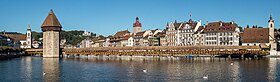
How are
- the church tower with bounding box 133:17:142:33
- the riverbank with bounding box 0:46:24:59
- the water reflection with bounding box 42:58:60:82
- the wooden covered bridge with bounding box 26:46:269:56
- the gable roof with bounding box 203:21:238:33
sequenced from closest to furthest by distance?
the water reflection with bounding box 42:58:60:82
the wooden covered bridge with bounding box 26:46:269:56
the riverbank with bounding box 0:46:24:59
the gable roof with bounding box 203:21:238:33
the church tower with bounding box 133:17:142:33

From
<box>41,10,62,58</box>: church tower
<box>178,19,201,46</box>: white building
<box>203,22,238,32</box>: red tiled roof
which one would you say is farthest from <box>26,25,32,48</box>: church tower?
<box>203,22,238,32</box>: red tiled roof

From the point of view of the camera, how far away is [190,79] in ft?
87.7

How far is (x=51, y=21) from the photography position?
232ft

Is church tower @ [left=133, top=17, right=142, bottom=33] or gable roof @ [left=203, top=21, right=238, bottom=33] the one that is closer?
gable roof @ [left=203, top=21, right=238, bottom=33]

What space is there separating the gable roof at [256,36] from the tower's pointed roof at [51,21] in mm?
34957

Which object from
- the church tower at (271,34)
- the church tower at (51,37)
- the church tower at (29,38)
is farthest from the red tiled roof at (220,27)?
the church tower at (29,38)

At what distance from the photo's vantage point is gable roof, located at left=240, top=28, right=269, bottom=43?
68.7 meters

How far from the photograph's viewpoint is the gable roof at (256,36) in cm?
6869

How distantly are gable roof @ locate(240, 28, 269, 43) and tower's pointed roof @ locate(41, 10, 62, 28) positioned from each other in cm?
3496

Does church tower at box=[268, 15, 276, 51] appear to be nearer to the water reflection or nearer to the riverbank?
the water reflection

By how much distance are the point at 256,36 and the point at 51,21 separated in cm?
3825

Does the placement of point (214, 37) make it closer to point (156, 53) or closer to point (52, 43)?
point (156, 53)

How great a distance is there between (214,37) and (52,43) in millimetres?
31531

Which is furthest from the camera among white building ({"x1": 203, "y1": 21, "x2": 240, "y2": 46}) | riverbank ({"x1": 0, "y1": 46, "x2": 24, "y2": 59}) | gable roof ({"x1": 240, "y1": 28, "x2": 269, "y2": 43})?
white building ({"x1": 203, "y1": 21, "x2": 240, "y2": 46})
